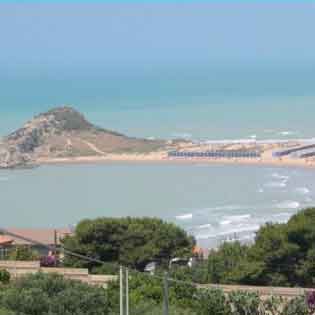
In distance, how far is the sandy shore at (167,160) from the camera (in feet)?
149

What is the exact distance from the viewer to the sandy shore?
1791 inches

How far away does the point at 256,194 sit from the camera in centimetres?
3581

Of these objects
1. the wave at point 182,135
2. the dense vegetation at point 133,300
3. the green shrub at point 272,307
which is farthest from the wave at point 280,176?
the dense vegetation at point 133,300

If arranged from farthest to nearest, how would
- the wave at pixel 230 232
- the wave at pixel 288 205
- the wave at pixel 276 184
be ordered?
the wave at pixel 276 184 → the wave at pixel 288 205 → the wave at pixel 230 232

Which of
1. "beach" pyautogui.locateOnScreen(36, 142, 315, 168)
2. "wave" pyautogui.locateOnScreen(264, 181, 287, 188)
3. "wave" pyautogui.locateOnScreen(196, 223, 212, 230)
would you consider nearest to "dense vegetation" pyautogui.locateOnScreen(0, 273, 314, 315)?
"wave" pyautogui.locateOnScreen(196, 223, 212, 230)

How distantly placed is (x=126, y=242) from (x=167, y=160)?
33.2 m

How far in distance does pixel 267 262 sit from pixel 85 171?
33.5 m

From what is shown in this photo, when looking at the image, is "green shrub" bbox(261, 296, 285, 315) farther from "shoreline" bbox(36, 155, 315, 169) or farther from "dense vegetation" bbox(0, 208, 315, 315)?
"shoreline" bbox(36, 155, 315, 169)

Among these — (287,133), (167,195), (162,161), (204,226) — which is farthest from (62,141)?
(204,226)

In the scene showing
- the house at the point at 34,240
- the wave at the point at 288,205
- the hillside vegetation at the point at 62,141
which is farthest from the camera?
the hillside vegetation at the point at 62,141

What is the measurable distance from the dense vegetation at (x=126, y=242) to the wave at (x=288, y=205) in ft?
50.5

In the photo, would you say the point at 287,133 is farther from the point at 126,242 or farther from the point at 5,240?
the point at 126,242

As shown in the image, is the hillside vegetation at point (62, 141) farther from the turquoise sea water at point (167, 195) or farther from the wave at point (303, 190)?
the wave at point (303, 190)

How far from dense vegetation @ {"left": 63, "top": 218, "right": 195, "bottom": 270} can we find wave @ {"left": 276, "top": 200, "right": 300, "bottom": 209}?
15.4 metres
